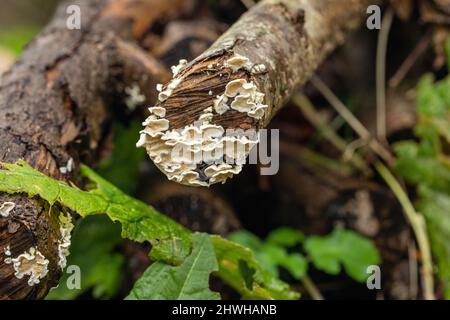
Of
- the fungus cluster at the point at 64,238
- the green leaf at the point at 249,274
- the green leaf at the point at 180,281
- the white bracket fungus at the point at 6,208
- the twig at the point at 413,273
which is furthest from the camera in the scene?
the twig at the point at 413,273

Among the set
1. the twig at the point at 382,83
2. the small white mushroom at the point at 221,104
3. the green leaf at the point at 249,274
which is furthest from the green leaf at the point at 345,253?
the small white mushroom at the point at 221,104

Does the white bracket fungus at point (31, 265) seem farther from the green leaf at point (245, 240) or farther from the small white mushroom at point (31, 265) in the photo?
the green leaf at point (245, 240)

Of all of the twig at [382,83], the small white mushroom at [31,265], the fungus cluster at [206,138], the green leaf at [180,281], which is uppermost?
the twig at [382,83]

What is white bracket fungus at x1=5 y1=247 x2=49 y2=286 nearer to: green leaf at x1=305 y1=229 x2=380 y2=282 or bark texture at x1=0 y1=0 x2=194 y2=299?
bark texture at x1=0 y1=0 x2=194 y2=299

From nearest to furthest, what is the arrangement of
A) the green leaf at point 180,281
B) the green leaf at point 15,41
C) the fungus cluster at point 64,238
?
the fungus cluster at point 64,238 < the green leaf at point 180,281 < the green leaf at point 15,41

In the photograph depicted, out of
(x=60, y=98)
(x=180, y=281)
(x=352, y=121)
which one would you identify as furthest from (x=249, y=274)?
(x=352, y=121)

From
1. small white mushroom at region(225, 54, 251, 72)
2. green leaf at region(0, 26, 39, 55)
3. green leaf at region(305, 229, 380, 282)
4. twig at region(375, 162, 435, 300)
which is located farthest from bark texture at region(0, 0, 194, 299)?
green leaf at region(0, 26, 39, 55)
